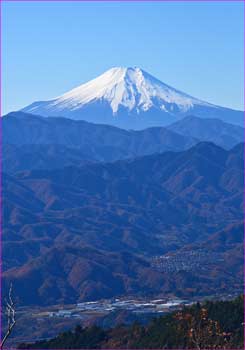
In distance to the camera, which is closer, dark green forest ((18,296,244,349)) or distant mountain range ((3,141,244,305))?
dark green forest ((18,296,244,349))

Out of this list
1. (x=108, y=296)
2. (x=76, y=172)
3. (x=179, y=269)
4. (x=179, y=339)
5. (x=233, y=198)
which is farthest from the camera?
(x=76, y=172)

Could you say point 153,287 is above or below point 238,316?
below

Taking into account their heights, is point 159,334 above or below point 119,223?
above

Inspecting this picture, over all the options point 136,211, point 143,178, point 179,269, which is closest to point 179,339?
point 179,269

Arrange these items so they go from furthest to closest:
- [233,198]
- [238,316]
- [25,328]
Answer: [233,198] < [25,328] < [238,316]

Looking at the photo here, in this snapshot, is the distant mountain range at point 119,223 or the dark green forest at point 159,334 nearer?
the dark green forest at point 159,334

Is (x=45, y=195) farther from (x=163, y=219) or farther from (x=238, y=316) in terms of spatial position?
(x=238, y=316)

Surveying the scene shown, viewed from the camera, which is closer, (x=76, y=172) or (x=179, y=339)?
(x=179, y=339)

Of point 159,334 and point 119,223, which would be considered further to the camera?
point 119,223
